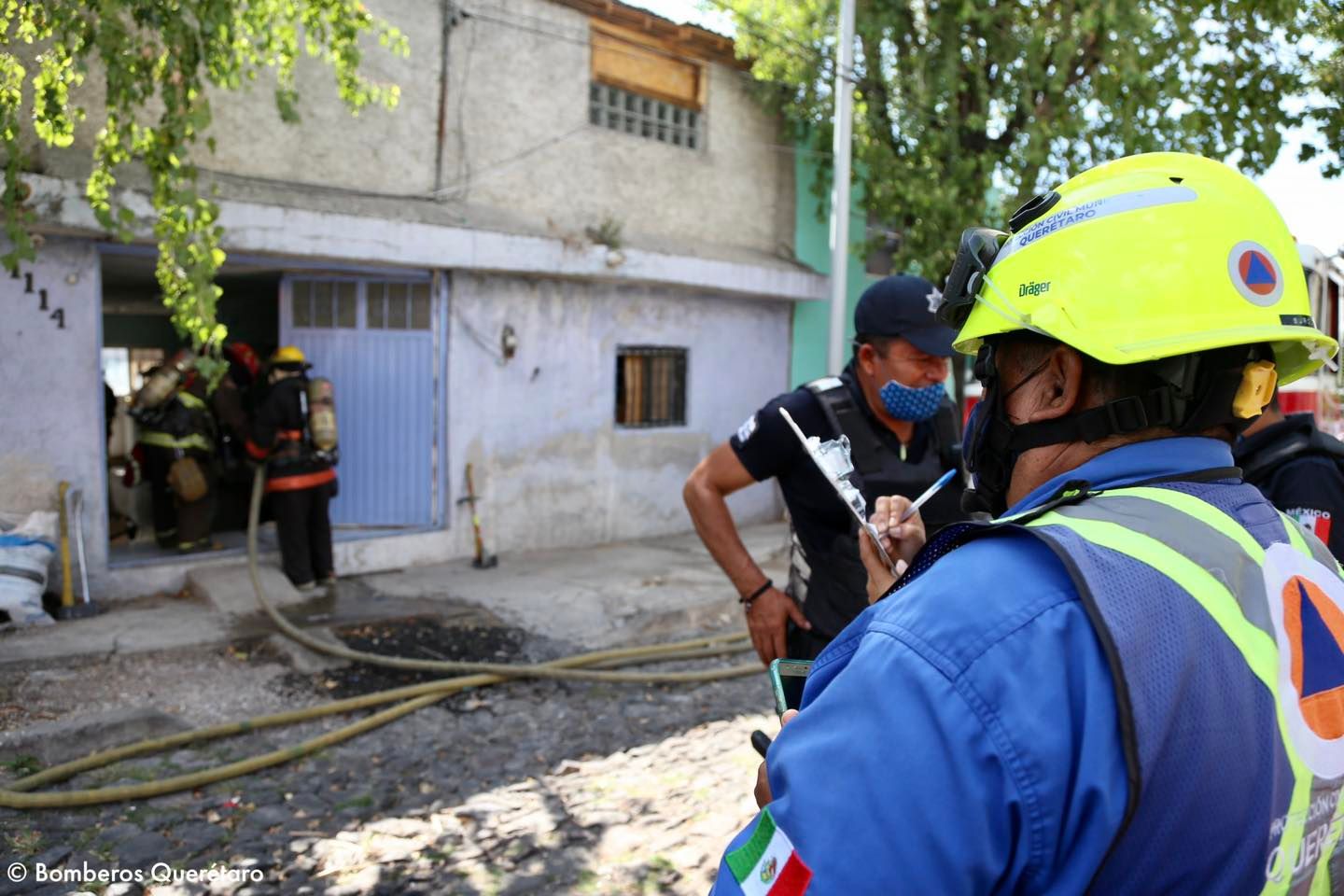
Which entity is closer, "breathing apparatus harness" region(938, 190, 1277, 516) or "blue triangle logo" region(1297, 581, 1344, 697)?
"blue triangle logo" region(1297, 581, 1344, 697)

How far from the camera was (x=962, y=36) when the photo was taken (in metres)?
10.6

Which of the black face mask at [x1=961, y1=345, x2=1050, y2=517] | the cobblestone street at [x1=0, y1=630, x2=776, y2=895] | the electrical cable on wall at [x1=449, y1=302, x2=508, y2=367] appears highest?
the electrical cable on wall at [x1=449, y1=302, x2=508, y2=367]

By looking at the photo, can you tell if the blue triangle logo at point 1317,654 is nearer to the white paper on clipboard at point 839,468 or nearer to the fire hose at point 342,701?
the white paper on clipboard at point 839,468

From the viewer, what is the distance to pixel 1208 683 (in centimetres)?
99

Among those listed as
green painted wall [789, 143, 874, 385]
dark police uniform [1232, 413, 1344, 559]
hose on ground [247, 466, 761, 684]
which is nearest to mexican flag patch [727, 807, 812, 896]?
dark police uniform [1232, 413, 1344, 559]

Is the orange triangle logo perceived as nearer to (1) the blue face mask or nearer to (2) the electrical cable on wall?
(1) the blue face mask

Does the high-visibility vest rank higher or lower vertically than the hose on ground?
higher

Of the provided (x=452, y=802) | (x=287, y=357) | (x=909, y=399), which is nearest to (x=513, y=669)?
(x=452, y=802)

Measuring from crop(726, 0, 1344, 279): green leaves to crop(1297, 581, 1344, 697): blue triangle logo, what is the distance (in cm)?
913

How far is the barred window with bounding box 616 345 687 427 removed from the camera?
10320mm

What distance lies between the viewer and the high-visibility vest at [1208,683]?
0.96 metres

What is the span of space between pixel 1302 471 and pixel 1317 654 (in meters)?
2.03

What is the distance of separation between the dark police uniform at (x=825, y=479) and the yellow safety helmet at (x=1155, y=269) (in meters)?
1.83

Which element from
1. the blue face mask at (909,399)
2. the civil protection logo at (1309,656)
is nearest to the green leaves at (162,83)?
the blue face mask at (909,399)
